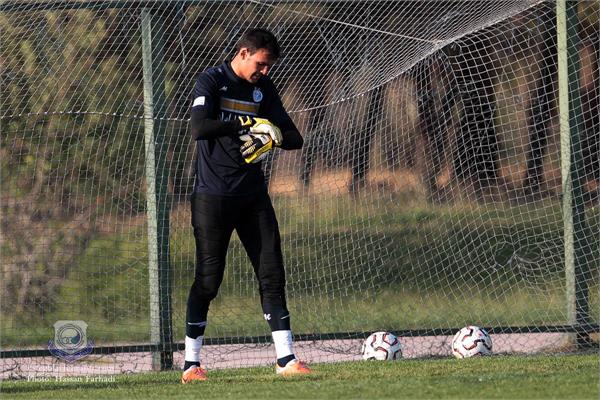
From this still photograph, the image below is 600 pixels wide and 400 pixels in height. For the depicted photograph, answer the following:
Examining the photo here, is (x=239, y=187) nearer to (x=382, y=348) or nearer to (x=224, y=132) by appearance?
(x=224, y=132)

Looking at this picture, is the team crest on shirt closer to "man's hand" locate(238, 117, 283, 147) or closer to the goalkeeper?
the goalkeeper

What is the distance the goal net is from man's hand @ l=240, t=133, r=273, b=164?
6.77 ft

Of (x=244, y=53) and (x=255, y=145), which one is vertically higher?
(x=244, y=53)

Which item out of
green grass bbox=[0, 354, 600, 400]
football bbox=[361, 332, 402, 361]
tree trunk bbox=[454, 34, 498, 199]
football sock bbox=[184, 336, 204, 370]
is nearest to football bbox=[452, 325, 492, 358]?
green grass bbox=[0, 354, 600, 400]

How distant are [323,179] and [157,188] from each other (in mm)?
1375

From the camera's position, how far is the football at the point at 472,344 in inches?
307

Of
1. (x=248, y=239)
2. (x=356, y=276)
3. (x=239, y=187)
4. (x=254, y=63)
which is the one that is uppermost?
(x=254, y=63)

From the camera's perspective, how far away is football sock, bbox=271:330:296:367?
21.4ft

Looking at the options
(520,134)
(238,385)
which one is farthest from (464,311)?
(238,385)

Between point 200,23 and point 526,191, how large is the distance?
2.91 metres

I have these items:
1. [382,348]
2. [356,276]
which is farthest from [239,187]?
[356,276]

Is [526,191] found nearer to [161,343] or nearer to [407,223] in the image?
[407,223]

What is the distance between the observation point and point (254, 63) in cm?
643

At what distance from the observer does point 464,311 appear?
29.6ft
